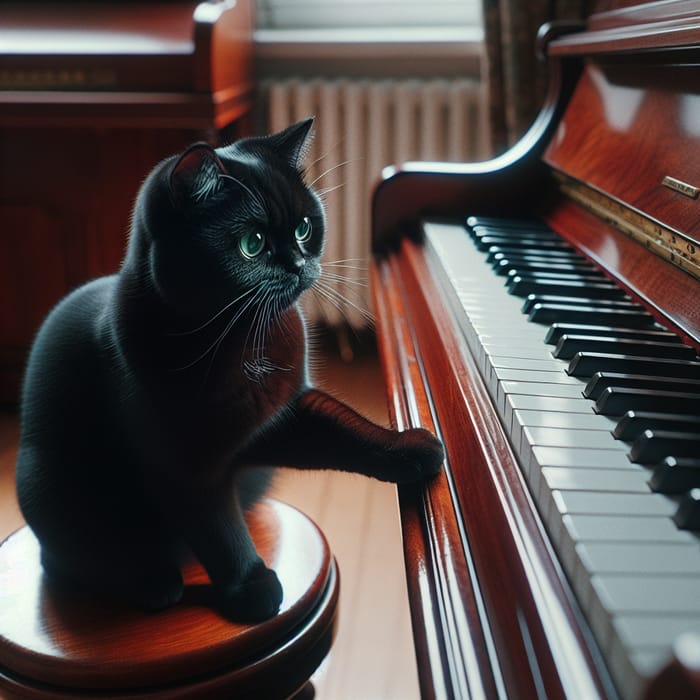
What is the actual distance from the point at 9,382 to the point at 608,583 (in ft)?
7.05

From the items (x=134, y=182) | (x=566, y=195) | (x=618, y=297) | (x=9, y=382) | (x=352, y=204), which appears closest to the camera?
(x=618, y=297)

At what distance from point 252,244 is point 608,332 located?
388mm

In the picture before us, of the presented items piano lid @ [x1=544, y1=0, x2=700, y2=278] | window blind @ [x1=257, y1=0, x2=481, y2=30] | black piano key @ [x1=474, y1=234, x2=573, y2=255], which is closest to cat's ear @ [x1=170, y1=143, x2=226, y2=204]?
piano lid @ [x1=544, y1=0, x2=700, y2=278]

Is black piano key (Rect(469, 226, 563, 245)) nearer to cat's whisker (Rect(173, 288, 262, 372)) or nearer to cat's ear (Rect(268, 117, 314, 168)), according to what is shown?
cat's ear (Rect(268, 117, 314, 168))

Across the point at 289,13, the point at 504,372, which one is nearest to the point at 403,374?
the point at 504,372

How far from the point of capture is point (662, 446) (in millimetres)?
569

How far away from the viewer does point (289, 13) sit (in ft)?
8.26

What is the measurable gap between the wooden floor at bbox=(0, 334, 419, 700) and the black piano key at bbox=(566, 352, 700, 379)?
327 mm

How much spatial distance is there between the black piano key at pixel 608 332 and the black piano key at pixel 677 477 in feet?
0.90

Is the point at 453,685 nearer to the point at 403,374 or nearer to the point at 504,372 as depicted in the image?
the point at 504,372

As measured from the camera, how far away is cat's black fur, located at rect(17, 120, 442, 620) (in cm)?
68

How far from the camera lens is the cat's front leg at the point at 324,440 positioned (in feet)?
2.61

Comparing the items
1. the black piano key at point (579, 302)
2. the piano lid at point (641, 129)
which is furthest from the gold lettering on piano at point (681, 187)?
the black piano key at point (579, 302)

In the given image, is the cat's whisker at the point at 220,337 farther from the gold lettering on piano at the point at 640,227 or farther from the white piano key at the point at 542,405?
the gold lettering on piano at the point at 640,227
